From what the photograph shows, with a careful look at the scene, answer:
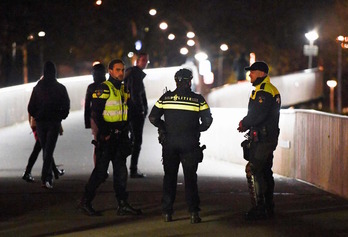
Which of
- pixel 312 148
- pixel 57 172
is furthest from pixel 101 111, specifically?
pixel 312 148

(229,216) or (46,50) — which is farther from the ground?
(46,50)

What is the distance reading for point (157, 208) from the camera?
11.1m

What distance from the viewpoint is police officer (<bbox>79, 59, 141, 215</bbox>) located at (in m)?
10.6

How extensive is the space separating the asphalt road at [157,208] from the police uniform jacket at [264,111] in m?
0.94

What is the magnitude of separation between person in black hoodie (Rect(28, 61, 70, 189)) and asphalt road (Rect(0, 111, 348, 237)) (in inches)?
14.4

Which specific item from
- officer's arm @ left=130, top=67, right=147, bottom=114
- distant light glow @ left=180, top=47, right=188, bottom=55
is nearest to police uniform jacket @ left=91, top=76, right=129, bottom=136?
officer's arm @ left=130, top=67, right=147, bottom=114

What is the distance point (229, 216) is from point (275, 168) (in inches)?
178

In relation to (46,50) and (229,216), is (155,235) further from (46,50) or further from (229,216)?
(46,50)

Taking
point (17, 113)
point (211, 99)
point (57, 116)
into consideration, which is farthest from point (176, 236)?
point (211, 99)

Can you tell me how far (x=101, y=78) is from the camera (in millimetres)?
12688

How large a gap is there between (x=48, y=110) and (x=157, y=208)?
2.28 m

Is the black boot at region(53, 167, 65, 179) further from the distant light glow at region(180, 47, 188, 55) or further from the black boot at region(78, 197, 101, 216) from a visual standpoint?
the distant light glow at region(180, 47, 188, 55)

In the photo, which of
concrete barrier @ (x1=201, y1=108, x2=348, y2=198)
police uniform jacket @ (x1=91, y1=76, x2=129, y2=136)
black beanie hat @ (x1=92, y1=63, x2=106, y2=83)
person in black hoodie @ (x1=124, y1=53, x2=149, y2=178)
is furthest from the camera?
person in black hoodie @ (x1=124, y1=53, x2=149, y2=178)

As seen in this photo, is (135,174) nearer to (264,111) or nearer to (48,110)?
(48,110)
